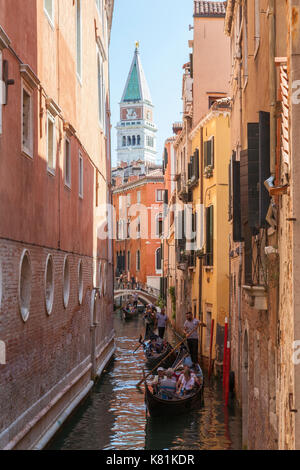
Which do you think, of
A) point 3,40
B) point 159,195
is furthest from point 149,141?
point 3,40

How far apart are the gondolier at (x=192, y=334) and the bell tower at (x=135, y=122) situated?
353 ft

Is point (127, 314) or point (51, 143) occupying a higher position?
point (51, 143)

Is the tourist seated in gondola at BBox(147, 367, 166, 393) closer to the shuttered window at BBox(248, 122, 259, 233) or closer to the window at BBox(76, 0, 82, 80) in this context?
the window at BBox(76, 0, 82, 80)

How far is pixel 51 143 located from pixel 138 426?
5.20m

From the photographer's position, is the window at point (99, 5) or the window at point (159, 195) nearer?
the window at point (99, 5)

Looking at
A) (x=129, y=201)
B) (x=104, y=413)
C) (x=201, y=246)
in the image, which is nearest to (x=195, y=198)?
(x=201, y=246)

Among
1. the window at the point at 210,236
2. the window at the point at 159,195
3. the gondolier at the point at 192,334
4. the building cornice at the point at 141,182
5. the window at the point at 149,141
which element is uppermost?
the window at the point at 149,141

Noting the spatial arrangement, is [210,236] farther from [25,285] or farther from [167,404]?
[25,285]

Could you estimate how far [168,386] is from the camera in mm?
14180

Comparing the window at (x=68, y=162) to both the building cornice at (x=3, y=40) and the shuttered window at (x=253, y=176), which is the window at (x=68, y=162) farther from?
the shuttered window at (x=253, y=176)

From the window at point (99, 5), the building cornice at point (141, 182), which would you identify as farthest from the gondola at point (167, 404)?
the building cornice at point (141, 182)

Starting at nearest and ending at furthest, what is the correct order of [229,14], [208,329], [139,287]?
[229,14]
[208,329]
[139,287]

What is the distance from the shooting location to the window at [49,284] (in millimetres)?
11545

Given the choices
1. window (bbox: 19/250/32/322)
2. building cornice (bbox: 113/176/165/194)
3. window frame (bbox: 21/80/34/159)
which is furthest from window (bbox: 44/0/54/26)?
building cornice (bbox: 113/176/165/194)
